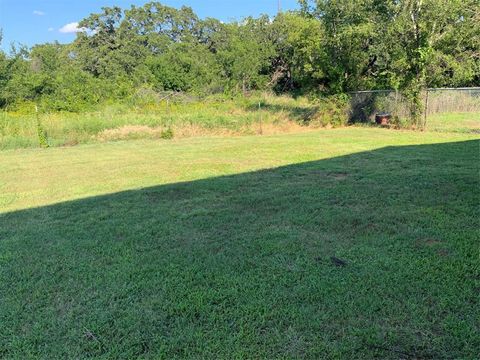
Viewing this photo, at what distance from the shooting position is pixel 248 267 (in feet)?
10.0

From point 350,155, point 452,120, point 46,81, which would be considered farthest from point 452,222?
point 46,81

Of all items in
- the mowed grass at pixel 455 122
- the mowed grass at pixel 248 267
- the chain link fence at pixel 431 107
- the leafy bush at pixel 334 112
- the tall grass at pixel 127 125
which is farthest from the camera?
the leafy bush at pixel 334 112

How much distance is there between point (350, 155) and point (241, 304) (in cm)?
621

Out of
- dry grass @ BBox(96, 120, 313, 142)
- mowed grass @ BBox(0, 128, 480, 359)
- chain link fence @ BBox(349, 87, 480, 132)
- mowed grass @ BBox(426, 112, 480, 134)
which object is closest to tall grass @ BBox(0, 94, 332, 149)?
dry grass @ BBox(96, 120, 313, 142)

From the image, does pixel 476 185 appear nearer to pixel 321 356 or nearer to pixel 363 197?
pixel 363 197

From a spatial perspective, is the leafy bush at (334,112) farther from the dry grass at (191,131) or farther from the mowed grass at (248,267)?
the mowed grass at (248,267)

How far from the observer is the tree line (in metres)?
12.5

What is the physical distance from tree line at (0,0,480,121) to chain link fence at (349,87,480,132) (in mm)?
462

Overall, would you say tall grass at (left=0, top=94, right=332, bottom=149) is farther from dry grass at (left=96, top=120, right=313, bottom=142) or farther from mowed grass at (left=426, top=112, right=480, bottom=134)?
mowed grass at (left=426, top=112, right=480, bottom=134)

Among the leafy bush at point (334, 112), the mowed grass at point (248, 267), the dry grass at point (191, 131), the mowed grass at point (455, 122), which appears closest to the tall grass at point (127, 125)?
the dry grass at point (191, 131)

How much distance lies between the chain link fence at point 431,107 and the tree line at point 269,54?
46 cm

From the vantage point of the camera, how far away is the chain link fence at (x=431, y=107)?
43.6 ft

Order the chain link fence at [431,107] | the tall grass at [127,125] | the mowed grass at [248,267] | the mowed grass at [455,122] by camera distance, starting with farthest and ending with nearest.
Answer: the tall grass at [127,125]
the chain link fence at [431,107]
the mowed grass at [455,122]
the mowed grass at [248,267]

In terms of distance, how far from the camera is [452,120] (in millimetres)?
14172
